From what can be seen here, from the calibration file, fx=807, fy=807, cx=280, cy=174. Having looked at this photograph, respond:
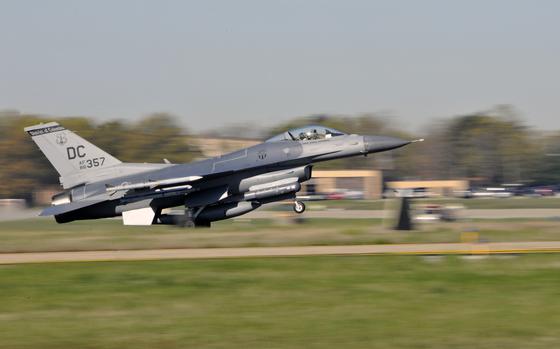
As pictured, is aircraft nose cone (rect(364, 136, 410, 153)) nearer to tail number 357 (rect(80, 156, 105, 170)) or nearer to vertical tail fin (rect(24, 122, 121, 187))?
vertical tail fin (rect(24, 122, 121, 187))

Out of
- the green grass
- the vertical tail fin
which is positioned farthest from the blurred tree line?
the vertical tail fin

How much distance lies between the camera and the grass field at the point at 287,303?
1166 cm

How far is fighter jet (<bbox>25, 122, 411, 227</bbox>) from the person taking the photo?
2942 cm

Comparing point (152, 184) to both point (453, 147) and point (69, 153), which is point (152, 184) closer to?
point (69, 153)

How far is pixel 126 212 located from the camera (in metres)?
30.5

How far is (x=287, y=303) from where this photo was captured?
14.3 metres

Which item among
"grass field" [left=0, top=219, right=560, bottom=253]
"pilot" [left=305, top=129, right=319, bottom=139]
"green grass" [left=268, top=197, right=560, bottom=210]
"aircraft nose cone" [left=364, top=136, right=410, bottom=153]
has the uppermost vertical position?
"pilot" [left=305, top=129, right=319, bottom=139]

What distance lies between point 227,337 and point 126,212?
1944 centimetres

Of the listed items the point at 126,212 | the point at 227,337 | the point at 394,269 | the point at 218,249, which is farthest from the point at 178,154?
the point at 227,337

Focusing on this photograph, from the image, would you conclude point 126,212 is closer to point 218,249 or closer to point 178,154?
point 218,249

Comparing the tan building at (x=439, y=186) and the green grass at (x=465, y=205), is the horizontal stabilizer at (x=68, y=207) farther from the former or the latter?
the tan building at (x=439, y=186)

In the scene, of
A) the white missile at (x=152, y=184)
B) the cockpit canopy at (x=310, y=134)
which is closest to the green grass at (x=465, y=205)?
the cockpit canopy at (x=310, y=134)

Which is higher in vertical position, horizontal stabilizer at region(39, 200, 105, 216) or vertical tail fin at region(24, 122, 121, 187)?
vertical tail fin at region(24, 122, 121, 187)

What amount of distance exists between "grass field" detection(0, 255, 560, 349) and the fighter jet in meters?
10.2
